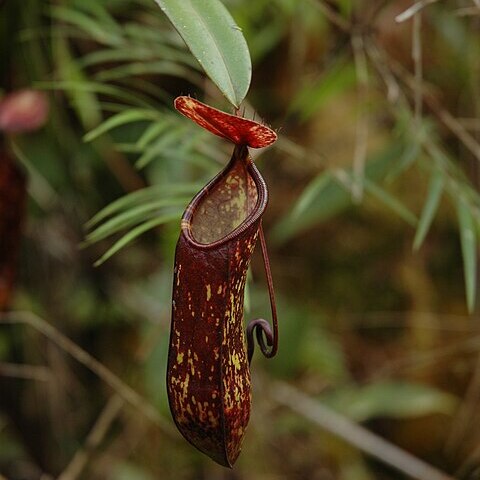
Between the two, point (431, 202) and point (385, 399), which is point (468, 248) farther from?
point (385, 399)

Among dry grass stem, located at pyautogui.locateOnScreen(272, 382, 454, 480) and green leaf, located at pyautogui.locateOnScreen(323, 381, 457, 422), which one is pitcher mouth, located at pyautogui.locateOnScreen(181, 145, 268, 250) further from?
green leaf, located at pyautogui.locateOnScreen(323, 381, 457, 422)

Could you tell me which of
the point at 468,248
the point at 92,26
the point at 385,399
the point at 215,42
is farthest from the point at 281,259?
the point at 215,42

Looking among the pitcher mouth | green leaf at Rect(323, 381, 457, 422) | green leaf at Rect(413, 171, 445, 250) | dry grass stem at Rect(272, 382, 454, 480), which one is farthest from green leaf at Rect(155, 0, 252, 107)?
green leaf at Rect(323, 381, 457, 422)

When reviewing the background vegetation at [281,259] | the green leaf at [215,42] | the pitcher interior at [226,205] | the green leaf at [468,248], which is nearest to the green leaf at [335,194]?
the background vegetation at [281,259]

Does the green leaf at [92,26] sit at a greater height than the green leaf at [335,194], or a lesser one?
greater

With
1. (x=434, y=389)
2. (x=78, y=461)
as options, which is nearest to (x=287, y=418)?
(x=434, y=389)

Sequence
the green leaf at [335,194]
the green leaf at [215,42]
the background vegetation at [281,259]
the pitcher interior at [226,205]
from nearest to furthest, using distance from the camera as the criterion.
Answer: the green leaf at [215,42], the pitcher interior at [226,205], the background vegetation at [281,259], the green leaf at [335,194]

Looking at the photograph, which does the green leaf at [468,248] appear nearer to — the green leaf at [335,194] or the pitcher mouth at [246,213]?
the pitcher mouth at [246,213]

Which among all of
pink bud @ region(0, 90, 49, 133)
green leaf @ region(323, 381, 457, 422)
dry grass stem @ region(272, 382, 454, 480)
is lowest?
green leaf @ region(323, 381, 457, 422)
